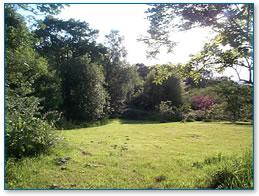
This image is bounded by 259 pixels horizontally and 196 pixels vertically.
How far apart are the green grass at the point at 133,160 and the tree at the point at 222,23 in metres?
1.04

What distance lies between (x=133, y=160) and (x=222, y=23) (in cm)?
227

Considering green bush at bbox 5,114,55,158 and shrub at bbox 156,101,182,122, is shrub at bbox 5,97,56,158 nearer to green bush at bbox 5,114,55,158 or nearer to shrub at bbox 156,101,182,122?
green bush at bbox 5,114,55,158

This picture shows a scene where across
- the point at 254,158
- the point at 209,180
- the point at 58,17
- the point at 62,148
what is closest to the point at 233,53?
the point at 254,158

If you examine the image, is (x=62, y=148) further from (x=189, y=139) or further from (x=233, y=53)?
(x=233, y=53)

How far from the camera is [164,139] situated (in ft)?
12.9

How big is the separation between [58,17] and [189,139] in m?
3.40

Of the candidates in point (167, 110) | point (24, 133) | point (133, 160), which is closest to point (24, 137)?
point (24, 133)

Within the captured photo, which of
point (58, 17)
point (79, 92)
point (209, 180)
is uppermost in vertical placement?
point (58, 17)

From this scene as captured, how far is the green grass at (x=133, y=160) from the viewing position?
6.83 feet

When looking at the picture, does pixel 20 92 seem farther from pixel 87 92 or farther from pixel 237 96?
pixel 237 96

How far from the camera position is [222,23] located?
2266 millimetres

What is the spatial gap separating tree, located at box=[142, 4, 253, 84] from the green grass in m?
1.04

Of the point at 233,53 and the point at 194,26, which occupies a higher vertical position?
the point at 194,26

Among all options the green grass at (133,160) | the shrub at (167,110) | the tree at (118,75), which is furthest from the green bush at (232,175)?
the tree at (118,75)
